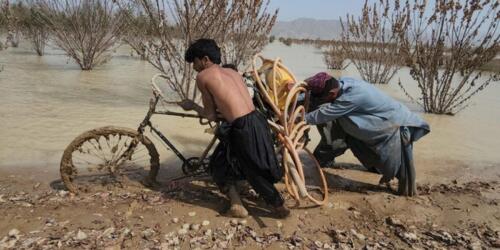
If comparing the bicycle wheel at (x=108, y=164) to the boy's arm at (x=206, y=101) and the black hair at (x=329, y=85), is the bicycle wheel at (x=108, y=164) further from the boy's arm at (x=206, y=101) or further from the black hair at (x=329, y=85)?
the black hair at (x=329, y=85)

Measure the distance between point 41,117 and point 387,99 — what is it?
5.08 m

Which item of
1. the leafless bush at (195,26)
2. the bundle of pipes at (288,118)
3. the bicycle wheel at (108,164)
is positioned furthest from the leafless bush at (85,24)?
the bundle of pipes at (288,118)

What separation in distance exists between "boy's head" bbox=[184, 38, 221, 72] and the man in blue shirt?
0.91 m

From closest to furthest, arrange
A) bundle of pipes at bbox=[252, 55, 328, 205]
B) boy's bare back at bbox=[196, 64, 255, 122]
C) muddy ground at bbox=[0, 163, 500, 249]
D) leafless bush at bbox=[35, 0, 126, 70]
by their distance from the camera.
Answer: muddy ground at bbox=[0, 163, 500, 249] < boy's bare back at bbox=[196, 64, 255, 122] < bundle of pipes at bbox=[252, 55, 328, 205] < leafless bush at bbox=[35, 0, 126, 70]


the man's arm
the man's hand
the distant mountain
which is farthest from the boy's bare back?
the distant mountain

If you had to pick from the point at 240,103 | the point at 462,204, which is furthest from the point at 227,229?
the point at 462,204

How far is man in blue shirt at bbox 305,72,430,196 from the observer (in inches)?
155

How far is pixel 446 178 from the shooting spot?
17.1ft

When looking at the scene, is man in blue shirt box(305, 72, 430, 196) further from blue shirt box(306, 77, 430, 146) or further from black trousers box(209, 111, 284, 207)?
black trousers box(209, 111, 284, 207)

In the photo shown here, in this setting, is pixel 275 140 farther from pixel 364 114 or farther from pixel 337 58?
pixel 337 58

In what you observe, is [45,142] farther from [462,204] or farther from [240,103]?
[462,204]

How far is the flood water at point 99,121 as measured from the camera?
5.59 m

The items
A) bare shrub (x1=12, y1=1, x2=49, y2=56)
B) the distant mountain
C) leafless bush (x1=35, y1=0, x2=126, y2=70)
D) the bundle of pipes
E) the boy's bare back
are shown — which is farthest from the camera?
the distant mountain

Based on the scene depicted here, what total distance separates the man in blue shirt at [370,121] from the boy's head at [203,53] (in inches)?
35.7
